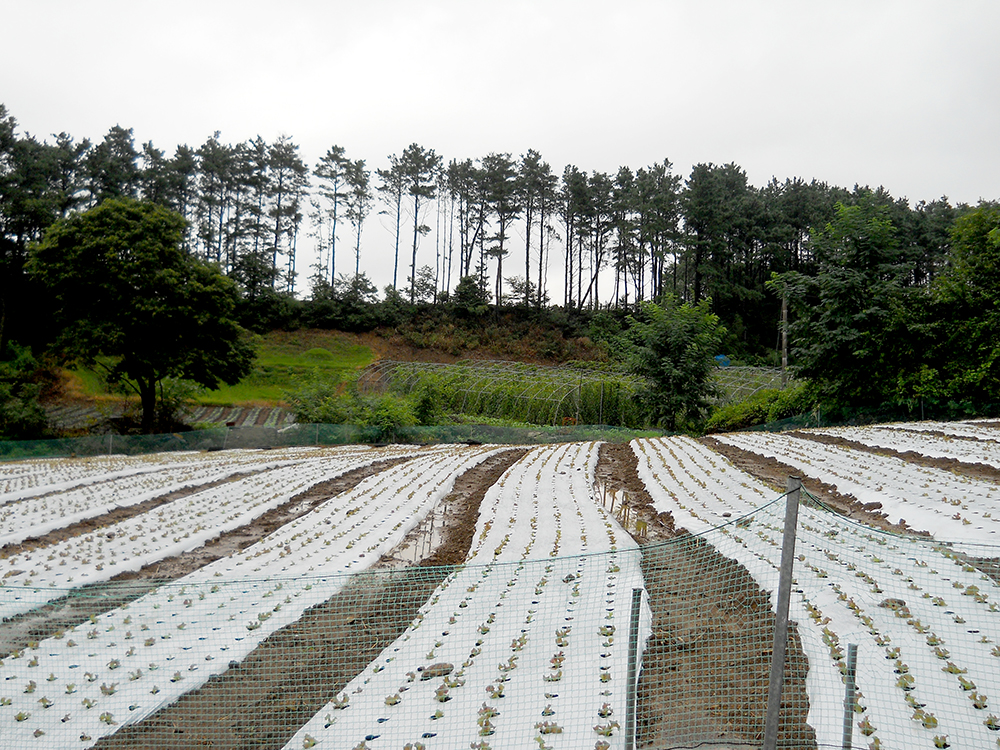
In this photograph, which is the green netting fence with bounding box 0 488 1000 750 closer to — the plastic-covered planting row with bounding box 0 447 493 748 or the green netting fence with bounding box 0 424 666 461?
the plastic-covered planting row with bounding box 0 447 493 748

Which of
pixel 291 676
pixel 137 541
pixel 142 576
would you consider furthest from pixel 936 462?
pixel 137 541

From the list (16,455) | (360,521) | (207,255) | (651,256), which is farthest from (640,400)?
(207,255)

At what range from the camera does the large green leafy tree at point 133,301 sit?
902 inches

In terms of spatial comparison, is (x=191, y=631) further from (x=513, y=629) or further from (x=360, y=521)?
(x=360, y=521)

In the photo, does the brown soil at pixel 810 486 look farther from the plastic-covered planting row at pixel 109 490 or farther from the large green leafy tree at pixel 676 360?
the plastic-covered planting row at pixel 109 490

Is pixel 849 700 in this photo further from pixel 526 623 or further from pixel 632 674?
pixel 526 623

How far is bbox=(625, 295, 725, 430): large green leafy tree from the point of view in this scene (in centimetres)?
2384

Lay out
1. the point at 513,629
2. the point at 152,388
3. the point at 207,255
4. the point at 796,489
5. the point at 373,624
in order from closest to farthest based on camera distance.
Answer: the point at 796,489 → the point at 513,629 → the point at 373,624 → the point at 152,388 → the point at 207,255

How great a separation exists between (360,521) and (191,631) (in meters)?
4.33

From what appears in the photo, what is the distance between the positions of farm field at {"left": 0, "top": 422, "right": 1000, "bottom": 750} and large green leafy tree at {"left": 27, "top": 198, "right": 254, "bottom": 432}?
1458 centimetres

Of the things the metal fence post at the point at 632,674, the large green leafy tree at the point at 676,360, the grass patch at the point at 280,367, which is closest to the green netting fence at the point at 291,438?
the large green leafy tree at the point at 676,360

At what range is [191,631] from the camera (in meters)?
5.25

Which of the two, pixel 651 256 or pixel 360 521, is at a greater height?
pixel 651 256

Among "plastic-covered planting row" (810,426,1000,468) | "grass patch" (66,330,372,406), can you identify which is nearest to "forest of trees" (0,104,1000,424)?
"grass patch" (66,330,372,406)
